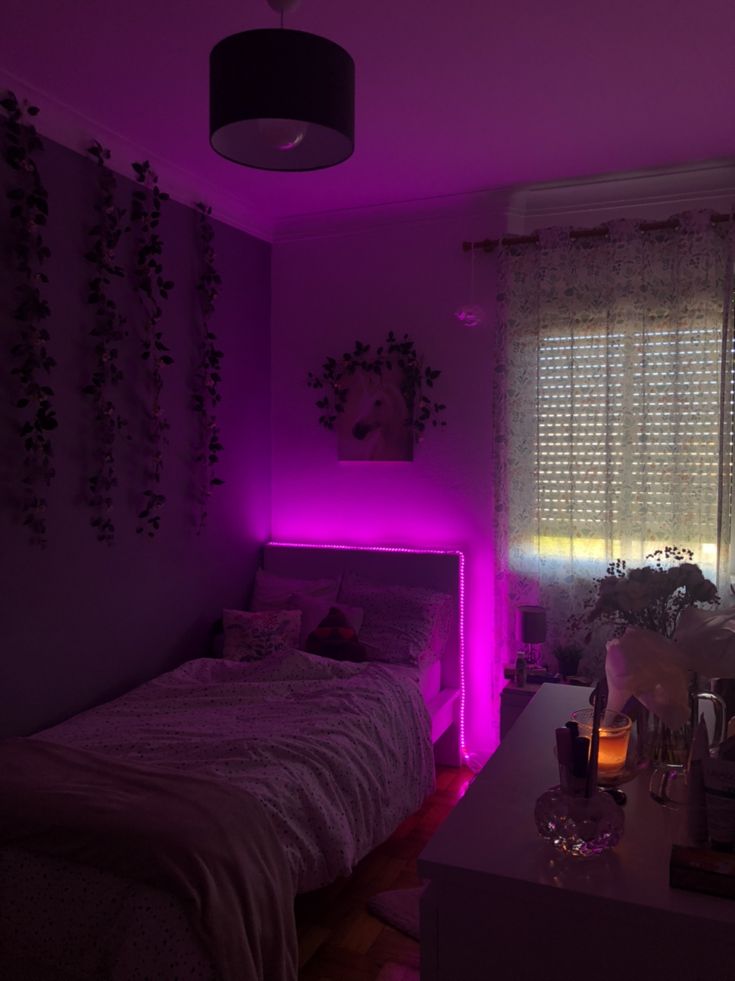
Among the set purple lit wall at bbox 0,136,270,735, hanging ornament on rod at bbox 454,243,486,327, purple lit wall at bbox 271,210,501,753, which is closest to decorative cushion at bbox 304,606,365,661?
purple lit wall at bbox 0,136,270,735

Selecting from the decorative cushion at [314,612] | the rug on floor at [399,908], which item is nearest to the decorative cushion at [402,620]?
the decorative cushion at [314,612]

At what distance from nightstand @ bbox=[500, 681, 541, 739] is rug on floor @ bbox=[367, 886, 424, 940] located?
109cm

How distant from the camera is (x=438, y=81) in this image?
273cm

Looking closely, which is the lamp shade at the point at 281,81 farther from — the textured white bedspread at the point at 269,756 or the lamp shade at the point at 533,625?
the lamp shade at the point at 533,625

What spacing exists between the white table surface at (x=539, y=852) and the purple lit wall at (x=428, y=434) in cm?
237

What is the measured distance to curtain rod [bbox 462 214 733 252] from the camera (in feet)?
11.7

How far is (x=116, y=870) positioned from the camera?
191 centimetres

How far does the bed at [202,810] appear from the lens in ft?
6.10

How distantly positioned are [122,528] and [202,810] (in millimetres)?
1574

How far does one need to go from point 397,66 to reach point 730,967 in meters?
2.65

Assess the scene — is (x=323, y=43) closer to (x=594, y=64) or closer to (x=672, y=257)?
(x=594, y=64)

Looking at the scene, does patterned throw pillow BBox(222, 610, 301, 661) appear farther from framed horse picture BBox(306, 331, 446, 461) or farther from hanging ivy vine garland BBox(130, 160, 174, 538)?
framed horse picture BBox(306, 331, 446, 461)

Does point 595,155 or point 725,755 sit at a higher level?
point 595,155

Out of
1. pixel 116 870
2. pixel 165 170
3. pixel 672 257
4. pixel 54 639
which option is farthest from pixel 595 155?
pixel 116 870
